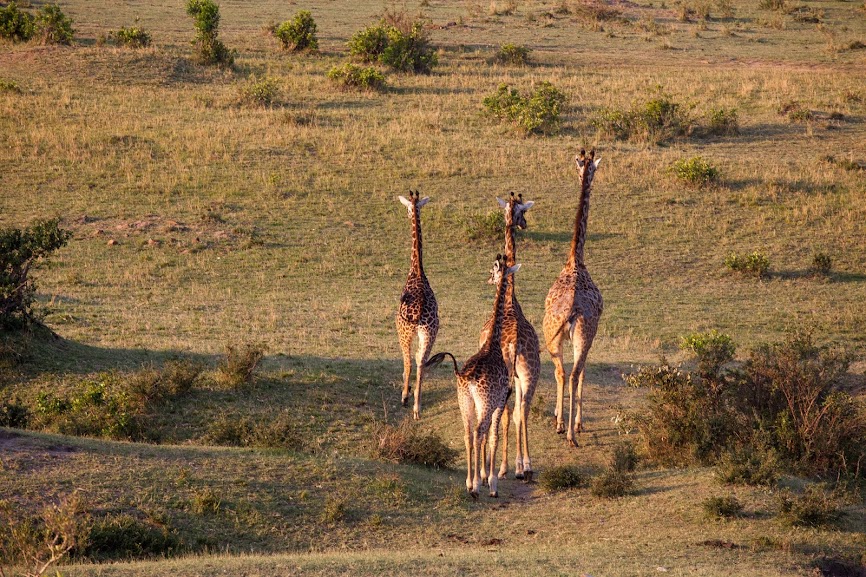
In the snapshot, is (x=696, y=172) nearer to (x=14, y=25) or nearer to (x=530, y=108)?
(x=530, y=108)

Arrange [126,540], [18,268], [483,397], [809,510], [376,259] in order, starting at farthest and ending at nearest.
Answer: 1. [376,259]
2. [18,268]
3. [483,397]
4. [809,510]
5. [126,540]

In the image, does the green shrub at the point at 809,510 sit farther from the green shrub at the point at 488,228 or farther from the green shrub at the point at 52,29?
the green shrub at the point at 52,29

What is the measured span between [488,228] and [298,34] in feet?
59.9

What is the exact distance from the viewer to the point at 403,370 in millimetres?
16047

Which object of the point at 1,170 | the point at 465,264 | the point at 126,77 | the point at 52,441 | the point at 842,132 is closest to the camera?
the point at 52,441

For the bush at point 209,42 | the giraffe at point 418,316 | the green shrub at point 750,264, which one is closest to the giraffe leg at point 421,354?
the giraffe at point 418,316

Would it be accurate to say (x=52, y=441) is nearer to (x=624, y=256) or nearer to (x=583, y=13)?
(x=624, y=256)

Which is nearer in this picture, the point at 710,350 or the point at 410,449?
the point at 410,449

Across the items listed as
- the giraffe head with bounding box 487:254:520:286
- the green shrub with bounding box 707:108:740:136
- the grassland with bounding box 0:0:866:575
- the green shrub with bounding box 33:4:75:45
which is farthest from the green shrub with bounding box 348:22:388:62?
the giraffe head with bounding box 487:254:520:286

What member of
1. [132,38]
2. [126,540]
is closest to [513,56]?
[132,38]

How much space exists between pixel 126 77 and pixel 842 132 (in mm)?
22334

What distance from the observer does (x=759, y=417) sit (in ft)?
42.7

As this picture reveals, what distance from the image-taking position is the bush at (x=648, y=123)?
97.5 ft

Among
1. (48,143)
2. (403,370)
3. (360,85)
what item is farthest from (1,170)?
(403,370)
